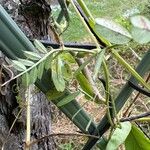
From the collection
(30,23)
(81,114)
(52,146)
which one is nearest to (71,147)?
(52,146)

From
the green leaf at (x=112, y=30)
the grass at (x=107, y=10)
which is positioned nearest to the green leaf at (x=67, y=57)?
the green leaf at (x=112, y=30)

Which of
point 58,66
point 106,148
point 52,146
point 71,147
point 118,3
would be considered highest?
point 58,66

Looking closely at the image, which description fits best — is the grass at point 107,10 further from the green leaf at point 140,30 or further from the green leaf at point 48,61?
the green leaf at point 140,30

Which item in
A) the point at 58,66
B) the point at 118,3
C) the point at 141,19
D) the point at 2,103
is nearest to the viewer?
the point at 141,19

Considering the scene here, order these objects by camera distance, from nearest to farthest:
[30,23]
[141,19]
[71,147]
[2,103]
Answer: [141,19] < [2,103] < [30,23] < [71,147]

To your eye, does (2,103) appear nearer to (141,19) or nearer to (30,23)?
(30,23)

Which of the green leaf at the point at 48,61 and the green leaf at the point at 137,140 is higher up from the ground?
the green leaf at the point at 48,61

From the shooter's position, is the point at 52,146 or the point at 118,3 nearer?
the point at 52,146
